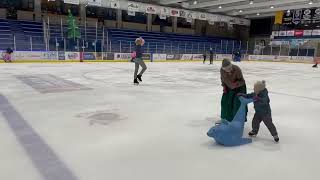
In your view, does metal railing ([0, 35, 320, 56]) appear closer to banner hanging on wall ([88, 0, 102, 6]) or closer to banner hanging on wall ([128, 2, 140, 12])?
banner hanging on wall ([88, 0, 102, 6])

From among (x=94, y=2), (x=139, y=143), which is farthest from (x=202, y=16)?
(x=139, y=143)

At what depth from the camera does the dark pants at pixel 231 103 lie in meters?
3.72

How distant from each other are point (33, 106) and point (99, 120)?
1.58 m

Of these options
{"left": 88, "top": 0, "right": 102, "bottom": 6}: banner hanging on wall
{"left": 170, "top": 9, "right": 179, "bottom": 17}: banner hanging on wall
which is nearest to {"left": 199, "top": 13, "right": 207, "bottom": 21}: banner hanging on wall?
{"left": 170, "top": 9, "right": 179, "bottom": 17}: banner hanging on wall

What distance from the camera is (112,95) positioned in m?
6.57

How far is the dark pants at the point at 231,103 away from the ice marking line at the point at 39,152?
84.7 inches

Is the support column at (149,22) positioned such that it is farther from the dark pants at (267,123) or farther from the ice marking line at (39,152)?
the dark pants at (267,123)

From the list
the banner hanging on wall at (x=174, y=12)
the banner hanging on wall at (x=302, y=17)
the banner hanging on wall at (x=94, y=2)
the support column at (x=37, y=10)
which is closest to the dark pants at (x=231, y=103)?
the banner hanging on wall at (x=94, y=2)

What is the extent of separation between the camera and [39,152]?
2.97 metres

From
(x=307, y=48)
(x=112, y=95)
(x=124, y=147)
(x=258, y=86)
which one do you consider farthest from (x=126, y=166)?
(x=307, y=48)

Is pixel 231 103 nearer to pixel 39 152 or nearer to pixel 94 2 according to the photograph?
pixel 39 152

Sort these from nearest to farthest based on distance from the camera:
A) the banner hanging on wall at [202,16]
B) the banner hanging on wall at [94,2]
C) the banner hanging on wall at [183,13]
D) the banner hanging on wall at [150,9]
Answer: the banner hanging on wall at [94,2] → the banner hanging on wall at [150,9] → the banner hanging on wall at [183,13] → the banner hanging on wall at [202,16]

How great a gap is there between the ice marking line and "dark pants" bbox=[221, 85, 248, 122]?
7.06ft

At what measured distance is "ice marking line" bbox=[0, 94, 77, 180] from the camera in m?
2.49
